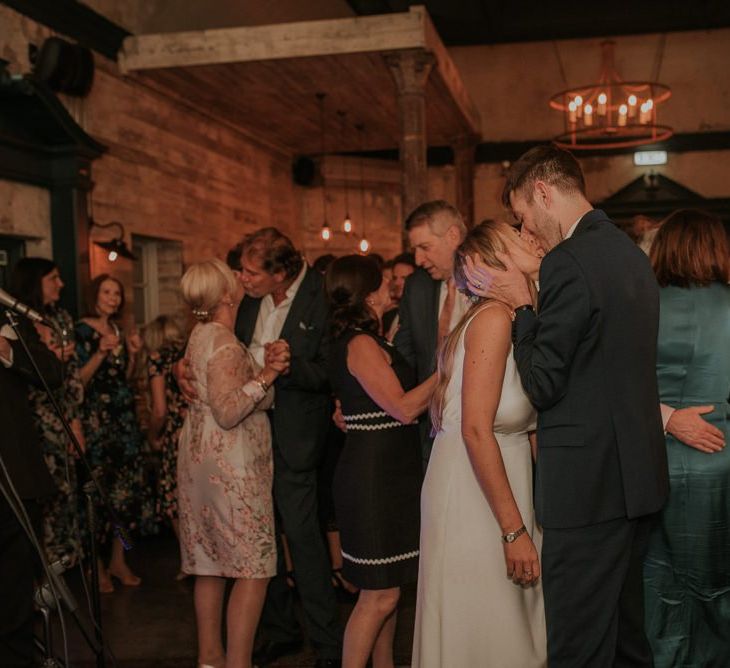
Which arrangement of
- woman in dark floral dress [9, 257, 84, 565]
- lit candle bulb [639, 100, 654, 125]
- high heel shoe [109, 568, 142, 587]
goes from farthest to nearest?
lit candle bulb [639, 100, 654, 125]
high heel shoe [109, 568, 142, 587]
woman in dark floral dress [9, 257, 84, 565]

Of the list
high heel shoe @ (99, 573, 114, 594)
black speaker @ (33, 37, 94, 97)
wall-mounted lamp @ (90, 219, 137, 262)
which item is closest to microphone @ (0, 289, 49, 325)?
high heel shoe @ (99, 573, 114, 594)

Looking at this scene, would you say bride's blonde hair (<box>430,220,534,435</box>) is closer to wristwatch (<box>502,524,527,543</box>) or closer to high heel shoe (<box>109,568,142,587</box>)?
wristwatch (<box>502,524,527,543</box>)

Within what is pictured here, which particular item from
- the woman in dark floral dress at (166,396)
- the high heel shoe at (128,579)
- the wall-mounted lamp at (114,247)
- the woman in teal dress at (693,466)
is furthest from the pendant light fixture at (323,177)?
the woman in teal dress at (693,466)

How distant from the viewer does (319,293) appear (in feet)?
14.1

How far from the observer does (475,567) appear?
2.81 meters

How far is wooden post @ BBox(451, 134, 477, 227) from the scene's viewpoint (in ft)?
43.7

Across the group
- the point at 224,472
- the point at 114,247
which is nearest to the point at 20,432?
the point at 224,472

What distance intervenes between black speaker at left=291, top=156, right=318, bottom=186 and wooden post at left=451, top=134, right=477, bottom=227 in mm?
2208

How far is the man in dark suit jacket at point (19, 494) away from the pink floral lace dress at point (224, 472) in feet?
→ 2.14

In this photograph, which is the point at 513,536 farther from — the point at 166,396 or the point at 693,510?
the point at 166,396

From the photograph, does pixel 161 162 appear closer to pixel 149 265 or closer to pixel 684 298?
pixel 149 265

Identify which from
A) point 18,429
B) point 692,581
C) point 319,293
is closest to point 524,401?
point 692,581

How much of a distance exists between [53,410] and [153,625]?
1.31 meters

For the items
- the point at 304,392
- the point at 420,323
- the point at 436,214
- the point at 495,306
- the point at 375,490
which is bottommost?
the point at 375,490
